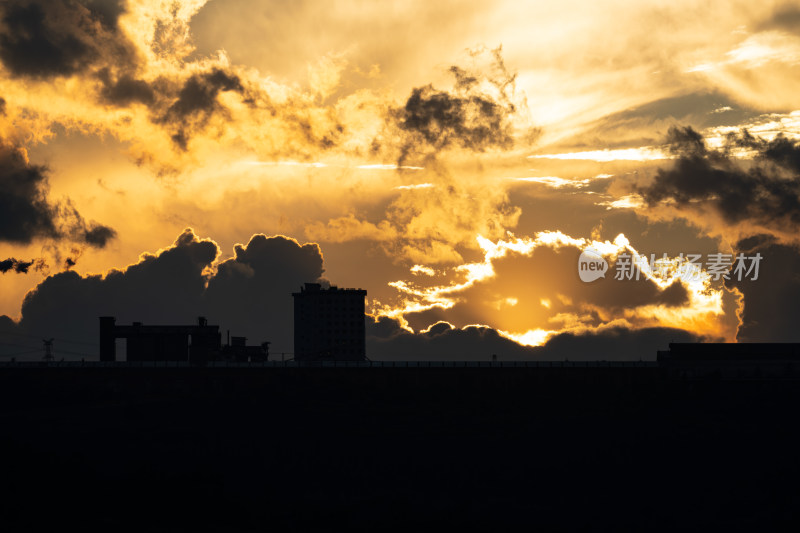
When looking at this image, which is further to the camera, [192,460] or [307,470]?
[192,460]

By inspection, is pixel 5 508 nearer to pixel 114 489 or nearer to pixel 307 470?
pixel 114 489

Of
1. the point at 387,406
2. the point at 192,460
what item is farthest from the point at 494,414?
the point at 192,460

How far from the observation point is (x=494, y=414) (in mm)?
176375

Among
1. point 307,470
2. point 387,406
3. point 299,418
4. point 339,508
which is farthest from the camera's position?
point 387,406

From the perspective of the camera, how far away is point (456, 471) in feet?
341

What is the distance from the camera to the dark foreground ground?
249 ft

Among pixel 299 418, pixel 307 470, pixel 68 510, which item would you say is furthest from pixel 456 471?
pixel 299 418

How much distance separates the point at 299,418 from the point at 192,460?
2309 inches

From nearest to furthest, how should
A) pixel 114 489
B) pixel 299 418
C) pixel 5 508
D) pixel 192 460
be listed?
pixel 5 508 < pixel 114 489 < pixel 192 460 < pixel 299 418

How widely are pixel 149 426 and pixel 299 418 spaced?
27.2 m

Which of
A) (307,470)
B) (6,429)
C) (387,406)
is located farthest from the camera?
(387,406)

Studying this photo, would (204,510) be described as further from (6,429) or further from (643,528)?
(6,429)

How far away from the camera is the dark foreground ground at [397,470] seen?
75.9m

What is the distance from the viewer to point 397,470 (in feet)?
340
